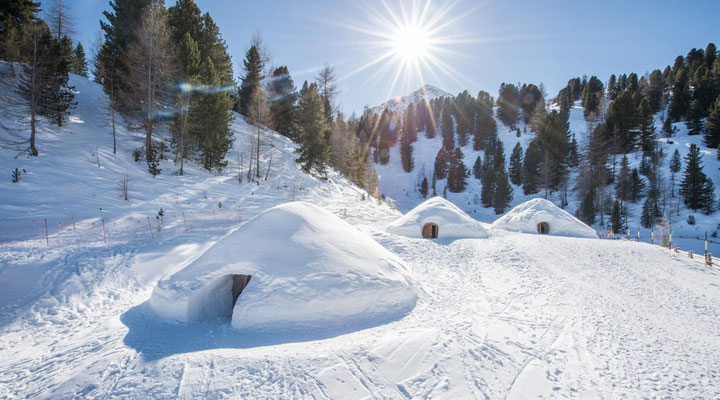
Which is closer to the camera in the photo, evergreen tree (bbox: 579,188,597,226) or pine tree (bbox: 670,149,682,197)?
evergreen tree (bbox: 579,188,597,226)

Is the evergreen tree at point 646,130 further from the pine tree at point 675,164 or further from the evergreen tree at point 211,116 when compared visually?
the evergreen tree at point 211,116

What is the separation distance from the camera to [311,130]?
27641 mm

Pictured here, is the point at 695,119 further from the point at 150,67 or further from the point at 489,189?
the point at 150,67

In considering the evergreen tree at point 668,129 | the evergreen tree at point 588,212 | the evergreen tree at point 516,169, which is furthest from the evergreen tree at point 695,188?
the evergreen tree at point 516,169

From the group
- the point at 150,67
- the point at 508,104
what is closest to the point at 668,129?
the point at 508,104

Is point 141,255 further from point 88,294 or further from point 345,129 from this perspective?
point 345,129

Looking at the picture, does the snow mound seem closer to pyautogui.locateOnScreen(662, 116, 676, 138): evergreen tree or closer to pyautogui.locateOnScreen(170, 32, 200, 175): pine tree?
pyautogui.locateOnScreen(170, 32, 200, 175): pine tree

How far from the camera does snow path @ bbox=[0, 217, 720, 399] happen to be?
389cm

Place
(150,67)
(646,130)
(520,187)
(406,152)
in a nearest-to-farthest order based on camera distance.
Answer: (150,67), (646,130), (520,187), (406,152)

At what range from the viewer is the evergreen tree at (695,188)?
3098 cm

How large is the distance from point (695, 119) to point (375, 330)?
222ft

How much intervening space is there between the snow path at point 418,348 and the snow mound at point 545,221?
32.4 feet

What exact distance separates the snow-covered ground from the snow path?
29 millimetres

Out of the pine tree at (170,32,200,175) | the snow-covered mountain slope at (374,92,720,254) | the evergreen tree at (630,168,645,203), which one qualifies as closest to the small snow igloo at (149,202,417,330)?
the pine tree at (170,32,200,175)
